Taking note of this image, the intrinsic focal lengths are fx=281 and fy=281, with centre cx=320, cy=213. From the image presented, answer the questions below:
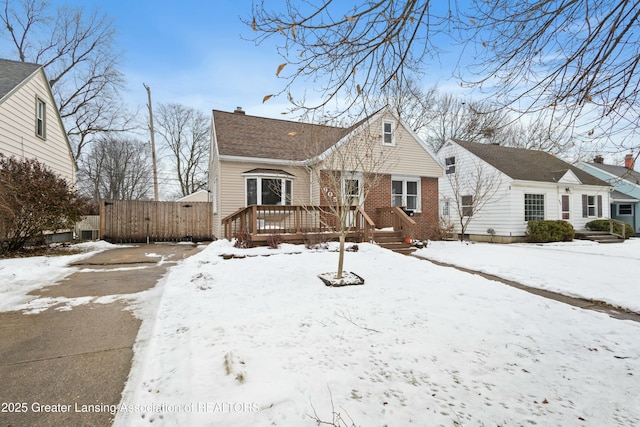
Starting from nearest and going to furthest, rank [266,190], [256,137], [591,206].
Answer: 1. [266,190]
2. [256,137]
3. [591,206]

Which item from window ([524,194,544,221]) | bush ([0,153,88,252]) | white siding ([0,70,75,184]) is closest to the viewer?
bush ([0,153,88,252])

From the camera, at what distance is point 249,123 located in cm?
1305

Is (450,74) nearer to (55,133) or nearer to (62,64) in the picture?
(55,133)

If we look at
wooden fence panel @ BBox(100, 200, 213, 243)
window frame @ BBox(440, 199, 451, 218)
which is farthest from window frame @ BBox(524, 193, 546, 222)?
wooden fence panel @ BBox(100, 200, 213, 243)

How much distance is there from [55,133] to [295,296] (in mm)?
12984

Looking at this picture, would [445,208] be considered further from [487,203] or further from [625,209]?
[625,209]

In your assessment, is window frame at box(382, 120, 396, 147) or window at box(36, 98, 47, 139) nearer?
window at box(36, 98, 47, 139)

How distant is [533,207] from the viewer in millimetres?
14578

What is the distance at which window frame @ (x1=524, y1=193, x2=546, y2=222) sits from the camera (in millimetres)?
14406

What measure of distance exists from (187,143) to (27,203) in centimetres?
2245

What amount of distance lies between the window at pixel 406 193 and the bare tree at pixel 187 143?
21473 mm

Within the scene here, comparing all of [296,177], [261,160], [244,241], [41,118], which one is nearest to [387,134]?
[296,177]

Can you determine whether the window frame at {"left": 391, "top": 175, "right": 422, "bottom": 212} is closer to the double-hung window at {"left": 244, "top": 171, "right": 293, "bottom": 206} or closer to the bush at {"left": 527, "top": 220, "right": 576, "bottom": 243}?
the double-hung window at {"left": 244, "top": 171, "right": 293, "bottom": 206}

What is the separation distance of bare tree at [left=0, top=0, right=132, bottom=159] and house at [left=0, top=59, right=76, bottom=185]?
9669 millimetres
